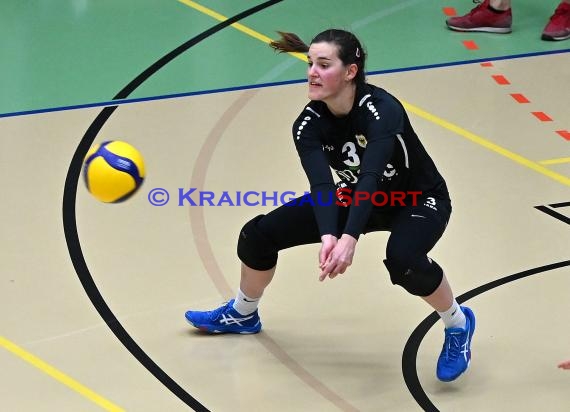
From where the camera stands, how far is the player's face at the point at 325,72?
4.58m

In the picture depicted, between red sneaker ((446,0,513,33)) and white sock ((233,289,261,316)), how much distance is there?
4387mm

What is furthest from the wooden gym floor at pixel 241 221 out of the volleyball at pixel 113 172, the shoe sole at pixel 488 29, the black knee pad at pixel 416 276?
the volleyball at pixel 113 172

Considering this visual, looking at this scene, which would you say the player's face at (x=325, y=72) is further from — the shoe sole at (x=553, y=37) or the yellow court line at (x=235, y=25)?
the shoe sole at (x=553, y=37)

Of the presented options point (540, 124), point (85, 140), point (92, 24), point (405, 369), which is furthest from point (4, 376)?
point (92, 24)

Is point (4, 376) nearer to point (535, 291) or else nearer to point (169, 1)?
point (535, 291)

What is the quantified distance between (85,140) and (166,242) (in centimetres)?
138

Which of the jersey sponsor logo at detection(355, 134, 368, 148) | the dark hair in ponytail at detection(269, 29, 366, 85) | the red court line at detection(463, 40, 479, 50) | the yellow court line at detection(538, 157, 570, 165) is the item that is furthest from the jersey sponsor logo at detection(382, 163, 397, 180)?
the red court line at detection(463, 40, 479, 50)

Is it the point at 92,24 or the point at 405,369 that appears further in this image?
the point at 92,24

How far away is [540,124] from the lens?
7344 mm

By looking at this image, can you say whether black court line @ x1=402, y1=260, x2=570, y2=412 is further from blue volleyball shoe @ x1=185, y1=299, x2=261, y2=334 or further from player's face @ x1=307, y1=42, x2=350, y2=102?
player's face @ x1=307, y1=42, x2=350, y2=102

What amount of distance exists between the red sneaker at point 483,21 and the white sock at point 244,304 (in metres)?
4.39

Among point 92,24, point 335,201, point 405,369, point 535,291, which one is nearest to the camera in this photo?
point 335,201

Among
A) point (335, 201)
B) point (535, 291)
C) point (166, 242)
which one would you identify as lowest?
point (535, 291)

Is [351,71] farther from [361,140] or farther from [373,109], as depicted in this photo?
[361,140]
